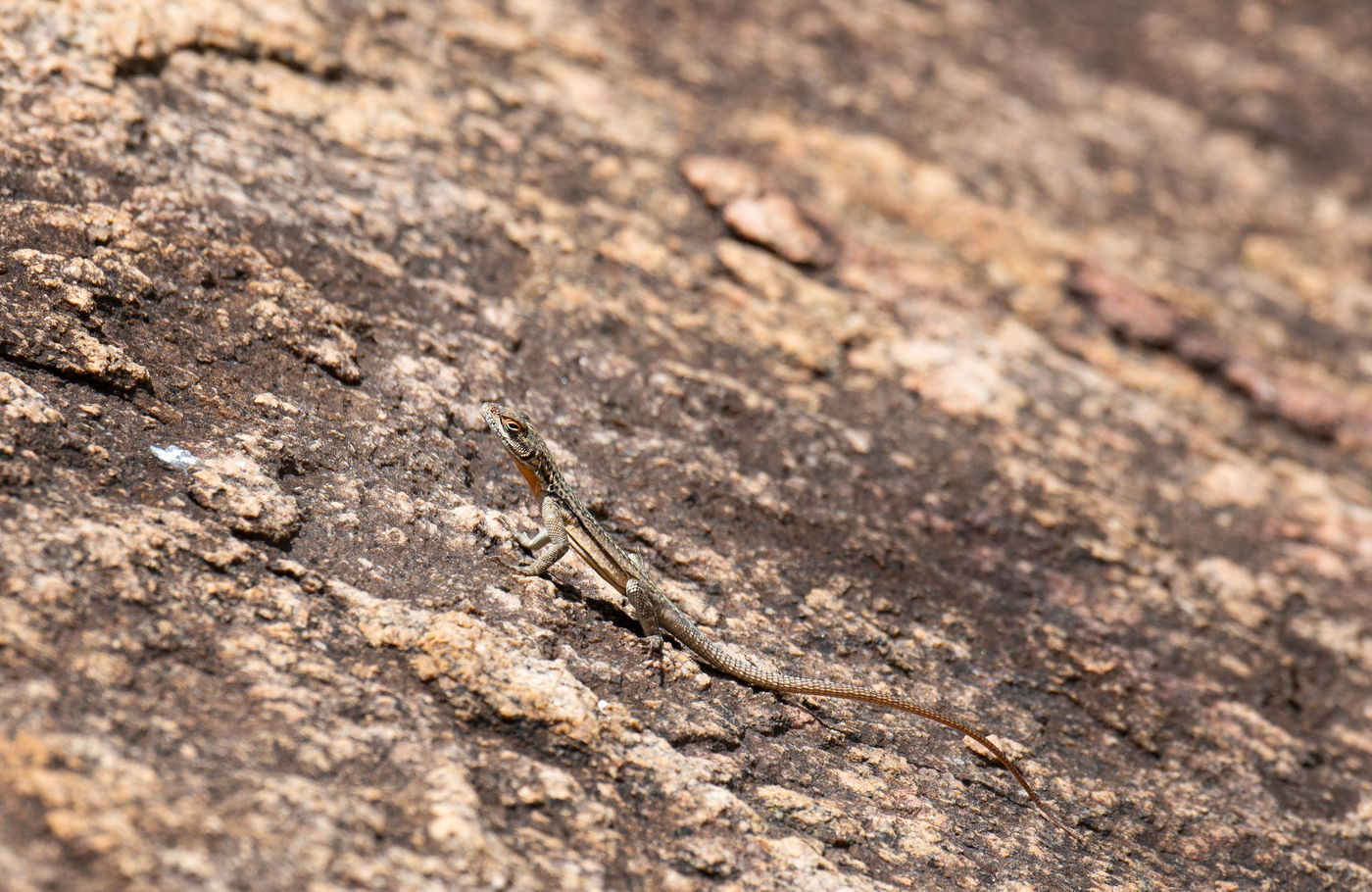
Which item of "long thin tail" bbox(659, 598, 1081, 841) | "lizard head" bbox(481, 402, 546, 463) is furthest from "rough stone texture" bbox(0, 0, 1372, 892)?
"lizard head" bbox(481, 402, 546, 463)

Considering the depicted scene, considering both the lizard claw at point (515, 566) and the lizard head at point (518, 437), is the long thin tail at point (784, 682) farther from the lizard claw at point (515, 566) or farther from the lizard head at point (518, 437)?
the lizard head at point (518, 437)

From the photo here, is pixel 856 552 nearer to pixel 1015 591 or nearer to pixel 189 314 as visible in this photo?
pixel 1015 591

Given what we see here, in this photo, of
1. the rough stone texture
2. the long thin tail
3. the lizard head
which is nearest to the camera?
the rough stone texture

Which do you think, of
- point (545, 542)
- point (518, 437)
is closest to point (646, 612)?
point (545, 542)

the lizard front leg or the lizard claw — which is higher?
the lizard front leg

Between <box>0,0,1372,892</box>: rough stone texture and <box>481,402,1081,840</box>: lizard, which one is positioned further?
<box>481,402,1081,840</box>: lizard

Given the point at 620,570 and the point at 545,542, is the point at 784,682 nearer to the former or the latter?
the point at 620,570

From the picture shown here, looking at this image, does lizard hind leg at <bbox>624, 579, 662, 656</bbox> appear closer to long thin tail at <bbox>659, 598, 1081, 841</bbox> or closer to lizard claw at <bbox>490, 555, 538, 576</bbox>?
long thin tail at <bbox>659, 598, 1081, 841</bbox>

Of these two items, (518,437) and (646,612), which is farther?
(518,437)
